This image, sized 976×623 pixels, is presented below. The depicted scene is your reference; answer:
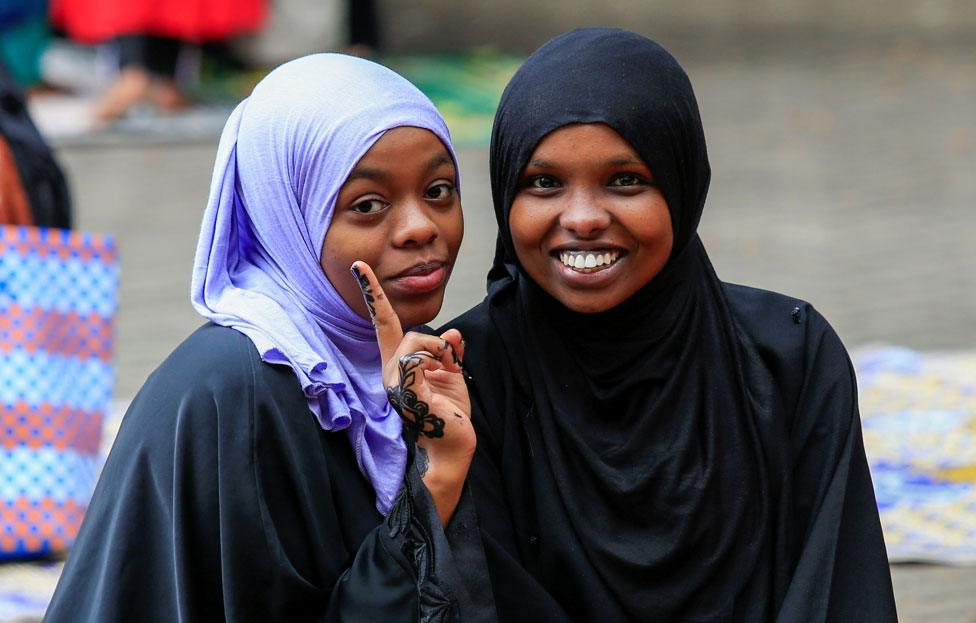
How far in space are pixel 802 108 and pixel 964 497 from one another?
4.55 m

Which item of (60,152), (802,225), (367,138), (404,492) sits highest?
(60,152)

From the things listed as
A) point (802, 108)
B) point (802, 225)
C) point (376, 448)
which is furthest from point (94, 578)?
point (802, 108)

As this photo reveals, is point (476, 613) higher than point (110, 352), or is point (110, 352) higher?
point (110, 352)

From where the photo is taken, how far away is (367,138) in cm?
269

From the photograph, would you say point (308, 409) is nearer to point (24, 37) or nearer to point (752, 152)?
point (752, 152)

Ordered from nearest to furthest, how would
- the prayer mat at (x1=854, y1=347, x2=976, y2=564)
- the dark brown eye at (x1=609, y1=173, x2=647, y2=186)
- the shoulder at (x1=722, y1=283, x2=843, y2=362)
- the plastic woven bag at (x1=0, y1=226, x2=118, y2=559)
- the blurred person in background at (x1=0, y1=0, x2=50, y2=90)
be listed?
1. the dark brown eye at (x1=609, y1=173, x2=647, y2=186)
2. the shoulder at (x1=722, y1=283, x2=843, y2=362)
3. the plastic woven bag at (x1=0, y1=226, x2=118, y2=559)
4. the prayer mat at (x1=854, y1=347, x2=976, y2=564)
5. the blurred person in background at (x1=0, y1=0, x2=50, y2=90)

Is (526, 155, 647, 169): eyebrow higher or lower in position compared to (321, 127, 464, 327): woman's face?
higher

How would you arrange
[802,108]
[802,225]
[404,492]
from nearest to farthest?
[404,492] → [802,225] → [802,108]

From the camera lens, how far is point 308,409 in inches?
104

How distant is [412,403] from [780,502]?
0.70 meters

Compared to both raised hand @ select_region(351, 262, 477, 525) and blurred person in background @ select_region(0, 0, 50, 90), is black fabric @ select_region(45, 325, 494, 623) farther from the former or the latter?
blurred person in background @ select_region(0, 0, 50, 90)

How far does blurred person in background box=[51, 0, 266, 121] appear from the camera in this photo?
858 centimetres

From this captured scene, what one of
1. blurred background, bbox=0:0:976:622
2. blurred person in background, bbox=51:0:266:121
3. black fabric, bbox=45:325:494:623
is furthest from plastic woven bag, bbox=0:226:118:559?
blurred person in background, bbox=51:0:266:121

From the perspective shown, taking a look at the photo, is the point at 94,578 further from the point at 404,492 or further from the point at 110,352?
the point at 110,352
